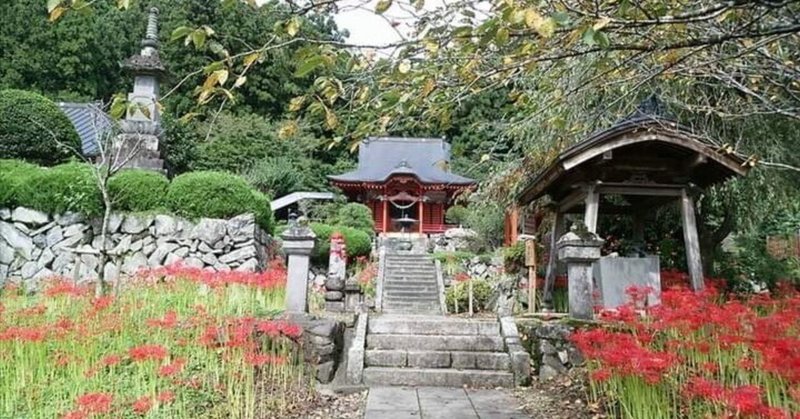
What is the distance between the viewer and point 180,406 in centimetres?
345

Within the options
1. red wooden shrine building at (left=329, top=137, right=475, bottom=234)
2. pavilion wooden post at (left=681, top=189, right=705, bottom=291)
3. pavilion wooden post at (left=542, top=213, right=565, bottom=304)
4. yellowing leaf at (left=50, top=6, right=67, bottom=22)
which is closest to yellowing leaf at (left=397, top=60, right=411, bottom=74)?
yellowing leaf at (left=50, top=6, right=67, bottom=22)

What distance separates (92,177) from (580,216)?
8531 millimetres

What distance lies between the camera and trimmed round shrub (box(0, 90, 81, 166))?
10.3m

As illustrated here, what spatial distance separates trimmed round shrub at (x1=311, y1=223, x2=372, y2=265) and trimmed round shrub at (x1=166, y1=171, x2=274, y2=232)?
2958mm

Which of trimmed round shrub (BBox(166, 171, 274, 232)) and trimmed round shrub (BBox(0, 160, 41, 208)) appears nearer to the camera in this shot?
trimmed round shrub (BBox(0, 160, 41, 208))

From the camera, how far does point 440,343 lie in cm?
557

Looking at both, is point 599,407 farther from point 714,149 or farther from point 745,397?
point 714,149

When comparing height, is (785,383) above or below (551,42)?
below

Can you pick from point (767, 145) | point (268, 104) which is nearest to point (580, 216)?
point (767, 145)

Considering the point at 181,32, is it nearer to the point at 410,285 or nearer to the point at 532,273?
the point at 532,273

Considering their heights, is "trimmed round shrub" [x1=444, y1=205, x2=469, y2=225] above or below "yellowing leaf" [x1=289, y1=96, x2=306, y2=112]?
above

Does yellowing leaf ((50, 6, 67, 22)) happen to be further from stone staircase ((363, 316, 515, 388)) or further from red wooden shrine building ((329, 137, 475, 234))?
red wooden shrine building ((329, 137, 475, 234))

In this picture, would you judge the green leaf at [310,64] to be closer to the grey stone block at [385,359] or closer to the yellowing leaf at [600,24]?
the yellowing leaf at [600,24]

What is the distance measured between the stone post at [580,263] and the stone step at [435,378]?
1039 mm
